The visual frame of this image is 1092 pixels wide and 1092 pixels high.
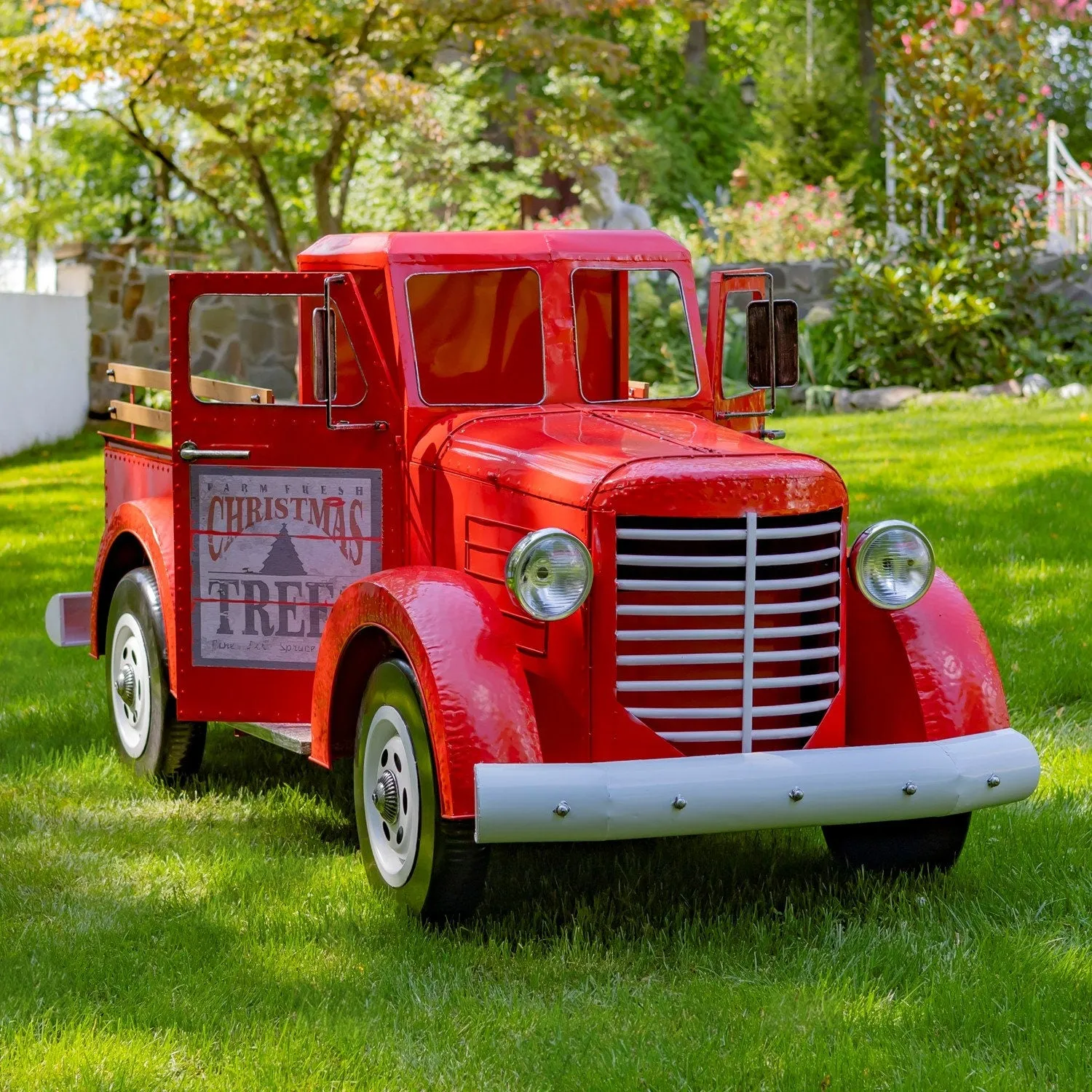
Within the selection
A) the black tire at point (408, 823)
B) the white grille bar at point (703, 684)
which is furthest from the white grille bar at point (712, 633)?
the black tire at point (408, 823)

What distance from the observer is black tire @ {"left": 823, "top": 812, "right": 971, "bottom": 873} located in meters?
4.91

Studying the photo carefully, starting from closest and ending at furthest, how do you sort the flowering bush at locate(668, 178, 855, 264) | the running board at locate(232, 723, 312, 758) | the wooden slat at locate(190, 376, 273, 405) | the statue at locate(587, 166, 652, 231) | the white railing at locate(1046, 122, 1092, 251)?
the running board at locate(232, 723, 312, 758), the wooden slat at locate(190, 376, 273, 405), the white railing at locate(1046, 122, 1092, 251), the flowering bush at locate(668, 178, 855, 264), the statue at locate(587, 166, 652, 231)

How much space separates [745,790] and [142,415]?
3.14 m

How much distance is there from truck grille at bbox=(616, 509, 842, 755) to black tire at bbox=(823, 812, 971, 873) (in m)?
0.51

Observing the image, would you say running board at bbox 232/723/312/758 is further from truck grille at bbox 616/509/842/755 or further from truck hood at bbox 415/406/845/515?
truck grille at bbox 616/509/842/755

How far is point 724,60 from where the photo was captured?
41812 mm

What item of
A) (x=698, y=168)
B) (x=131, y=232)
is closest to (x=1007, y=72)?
(x=698, y=168)

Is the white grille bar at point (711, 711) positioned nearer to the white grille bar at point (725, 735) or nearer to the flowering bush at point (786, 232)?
the white grille bar at point (725, 735)

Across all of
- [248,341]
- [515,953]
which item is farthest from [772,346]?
[248,341]

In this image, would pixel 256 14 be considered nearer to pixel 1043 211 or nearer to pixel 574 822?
pixel 1043 211

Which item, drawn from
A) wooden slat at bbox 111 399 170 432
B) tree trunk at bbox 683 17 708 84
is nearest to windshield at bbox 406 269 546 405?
wooden slat at bbox 111 399 170 432

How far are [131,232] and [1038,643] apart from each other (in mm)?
32134

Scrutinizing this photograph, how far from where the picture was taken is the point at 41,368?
1708 cm

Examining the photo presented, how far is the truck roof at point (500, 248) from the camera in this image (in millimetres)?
5465
